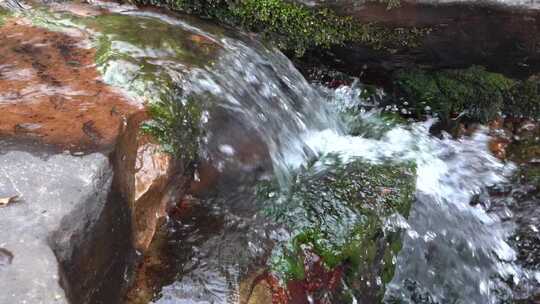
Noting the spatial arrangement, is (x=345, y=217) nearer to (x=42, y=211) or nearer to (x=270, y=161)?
(x=270, y=161)

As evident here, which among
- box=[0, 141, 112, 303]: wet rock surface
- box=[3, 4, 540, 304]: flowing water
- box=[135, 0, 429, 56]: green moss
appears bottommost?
box=[3, 4, 540, 304]: flowing water

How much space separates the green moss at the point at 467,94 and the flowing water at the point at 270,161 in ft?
0.68

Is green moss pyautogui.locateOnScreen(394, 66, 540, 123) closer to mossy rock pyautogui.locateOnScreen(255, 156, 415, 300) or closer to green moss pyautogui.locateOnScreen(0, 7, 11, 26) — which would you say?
mossy rock pyautogui.locateOnScreen(255, 156, 415, 300)

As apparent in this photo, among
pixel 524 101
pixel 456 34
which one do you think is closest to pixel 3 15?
pixel 456 34

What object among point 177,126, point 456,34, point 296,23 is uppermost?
point 456,34

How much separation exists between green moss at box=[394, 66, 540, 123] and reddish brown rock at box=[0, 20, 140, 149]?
9.80 feet

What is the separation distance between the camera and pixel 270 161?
343cm

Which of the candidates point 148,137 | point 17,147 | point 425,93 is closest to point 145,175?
point 148,137

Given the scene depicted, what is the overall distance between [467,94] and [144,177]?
3.43m

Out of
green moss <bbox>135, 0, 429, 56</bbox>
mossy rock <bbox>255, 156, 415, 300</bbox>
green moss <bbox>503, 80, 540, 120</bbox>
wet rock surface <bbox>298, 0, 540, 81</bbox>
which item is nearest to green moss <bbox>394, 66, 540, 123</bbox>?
green moss <bbox>503, 80, 540, 120</bbox>

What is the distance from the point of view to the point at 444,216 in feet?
13.2

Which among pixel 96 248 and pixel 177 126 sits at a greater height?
pixel 177 126

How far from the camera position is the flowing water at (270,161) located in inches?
113

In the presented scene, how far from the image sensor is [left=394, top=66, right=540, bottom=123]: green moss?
4.88 metres
